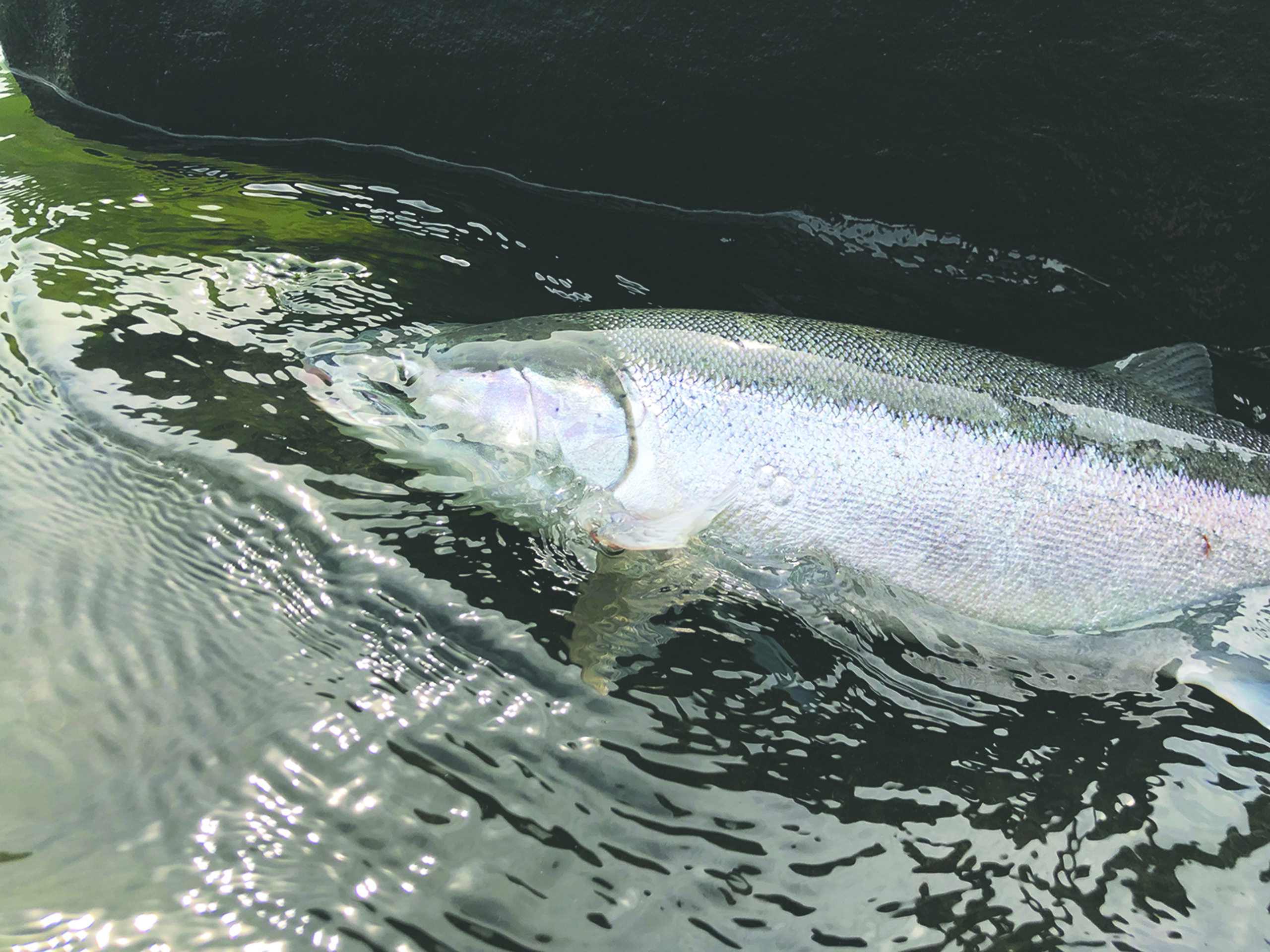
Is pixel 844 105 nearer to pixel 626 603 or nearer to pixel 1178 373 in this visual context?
pixel 1178 373

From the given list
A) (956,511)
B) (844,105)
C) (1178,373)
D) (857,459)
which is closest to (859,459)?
(857,459)

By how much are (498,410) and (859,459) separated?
1.21 metres

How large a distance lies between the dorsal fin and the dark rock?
1173mm

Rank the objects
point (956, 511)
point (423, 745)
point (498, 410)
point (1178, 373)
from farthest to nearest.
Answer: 1. point (1178, 373)
2. point (498, 410)
3. point (956, 511)
4. point (423, 745)

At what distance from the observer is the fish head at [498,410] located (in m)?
3.12

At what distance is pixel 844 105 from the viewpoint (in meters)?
4.74

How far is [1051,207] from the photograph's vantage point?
460 centimetres

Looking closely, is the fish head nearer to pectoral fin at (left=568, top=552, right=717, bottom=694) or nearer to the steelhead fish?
the steelhead fish

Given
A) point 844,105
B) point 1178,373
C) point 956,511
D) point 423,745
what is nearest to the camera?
point 423,745

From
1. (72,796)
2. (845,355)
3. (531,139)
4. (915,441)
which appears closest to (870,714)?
(915,441)

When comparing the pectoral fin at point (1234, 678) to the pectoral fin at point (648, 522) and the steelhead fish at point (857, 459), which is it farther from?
the pectoral fin at point (648, 522)

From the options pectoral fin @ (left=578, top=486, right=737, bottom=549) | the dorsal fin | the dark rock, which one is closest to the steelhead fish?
pectoral fin @ (left=578, top=486, right=737, bottom=549)

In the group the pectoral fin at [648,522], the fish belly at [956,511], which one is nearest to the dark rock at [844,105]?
the fish belly at [956,511]

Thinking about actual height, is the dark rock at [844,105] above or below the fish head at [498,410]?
above
